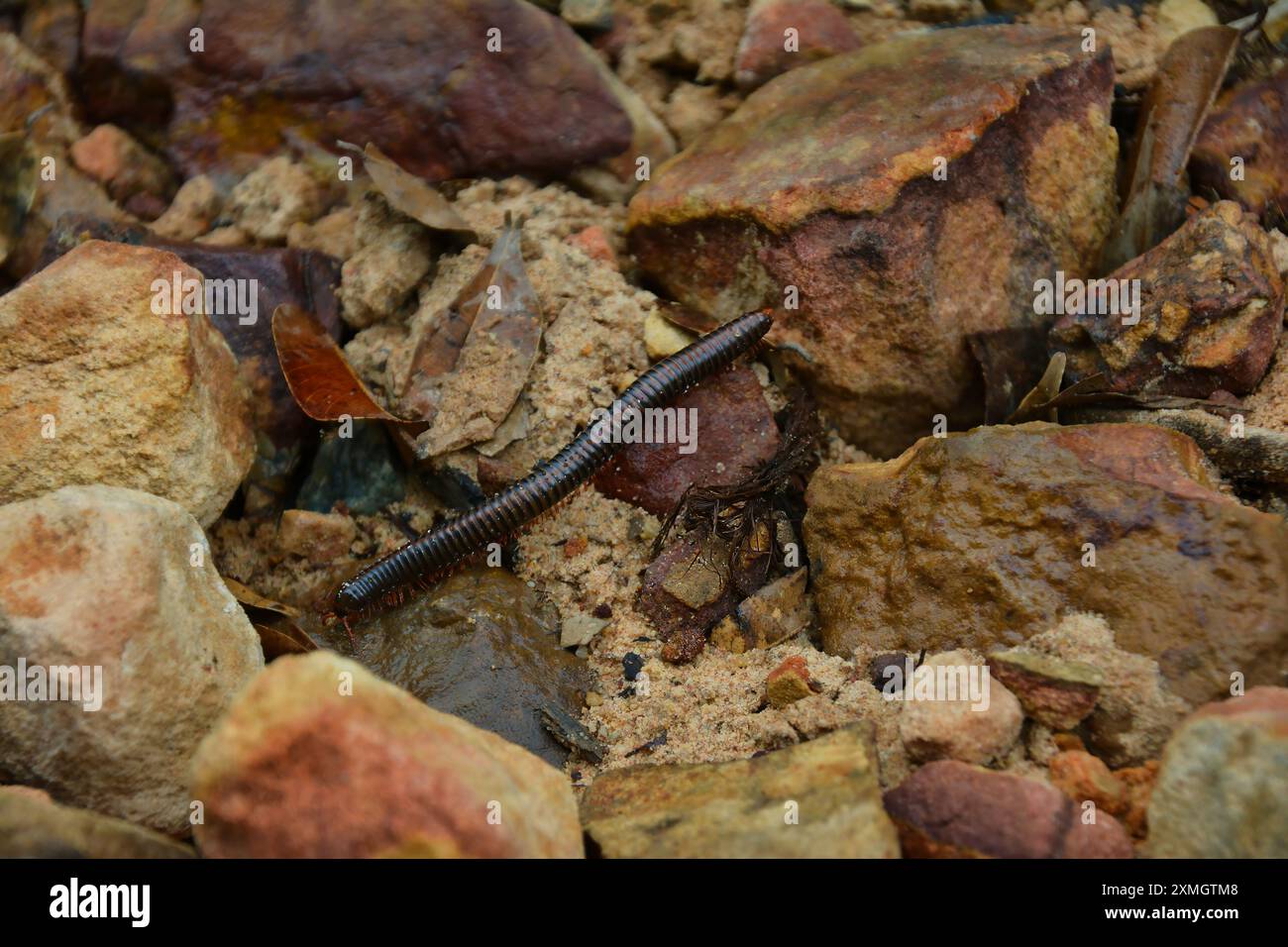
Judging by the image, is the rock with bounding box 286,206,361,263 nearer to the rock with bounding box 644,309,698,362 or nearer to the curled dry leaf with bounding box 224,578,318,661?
the rock with bounding box 644,309,698,362

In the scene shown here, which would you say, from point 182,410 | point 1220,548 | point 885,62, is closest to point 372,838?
point 182,410

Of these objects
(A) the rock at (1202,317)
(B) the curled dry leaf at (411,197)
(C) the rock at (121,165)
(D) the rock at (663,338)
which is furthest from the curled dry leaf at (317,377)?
(A) the rock at (1202,317)

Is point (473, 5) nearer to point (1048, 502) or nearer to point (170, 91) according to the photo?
point (170, 91)

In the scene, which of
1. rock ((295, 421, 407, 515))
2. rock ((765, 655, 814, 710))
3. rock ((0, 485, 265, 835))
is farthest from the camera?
rock ((295, 421, 407, 515))

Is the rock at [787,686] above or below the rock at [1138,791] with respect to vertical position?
below

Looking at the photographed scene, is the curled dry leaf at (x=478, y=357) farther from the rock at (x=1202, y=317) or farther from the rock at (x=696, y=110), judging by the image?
the rock at (x=1202, y=317)

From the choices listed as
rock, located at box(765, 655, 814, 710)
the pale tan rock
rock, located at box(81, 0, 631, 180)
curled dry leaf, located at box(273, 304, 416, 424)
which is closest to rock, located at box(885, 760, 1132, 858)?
rock, located at box(765, 655, 814, 710)
